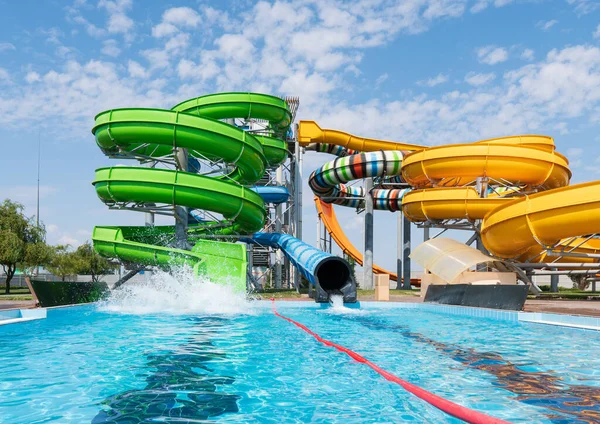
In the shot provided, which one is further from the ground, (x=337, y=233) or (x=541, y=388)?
(x=337, y=233)

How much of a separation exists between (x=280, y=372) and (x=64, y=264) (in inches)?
1550

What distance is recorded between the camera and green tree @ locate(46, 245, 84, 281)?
3931cm

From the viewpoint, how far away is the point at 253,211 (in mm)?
17062

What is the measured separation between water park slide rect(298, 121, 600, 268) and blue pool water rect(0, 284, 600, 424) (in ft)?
16.0

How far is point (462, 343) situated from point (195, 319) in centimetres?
524

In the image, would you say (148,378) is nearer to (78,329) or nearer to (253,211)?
(78,329)

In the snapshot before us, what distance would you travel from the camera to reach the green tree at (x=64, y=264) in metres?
39.3

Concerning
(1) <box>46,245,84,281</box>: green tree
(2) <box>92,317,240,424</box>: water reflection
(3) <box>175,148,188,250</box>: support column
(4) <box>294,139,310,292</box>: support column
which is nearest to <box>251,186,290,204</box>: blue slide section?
(4) <box>294,139,310,292</box>: support column

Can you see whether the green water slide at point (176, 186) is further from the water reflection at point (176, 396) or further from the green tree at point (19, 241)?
the green tree at point (19, 241)

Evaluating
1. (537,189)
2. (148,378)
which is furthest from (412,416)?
(537,189)

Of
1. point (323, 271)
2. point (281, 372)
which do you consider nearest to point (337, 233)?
point (323, 271)

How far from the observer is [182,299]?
13.2 meters

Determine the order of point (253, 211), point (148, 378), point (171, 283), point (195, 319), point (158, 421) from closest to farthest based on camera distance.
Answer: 1. point (158, 421)
2. point (148, 378)
3. point (195, 319)
4. point (171, 283)
5. point (253, 211)

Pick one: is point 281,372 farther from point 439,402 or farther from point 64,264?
point 64,264
